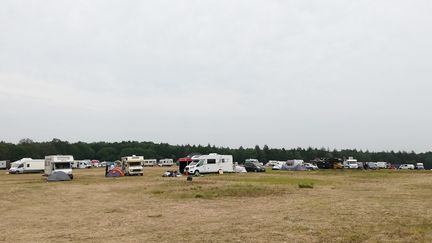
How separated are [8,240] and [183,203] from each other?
1073 cm

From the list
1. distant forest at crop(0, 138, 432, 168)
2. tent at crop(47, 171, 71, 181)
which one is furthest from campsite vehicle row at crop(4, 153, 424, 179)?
→ distant forest at crop(0, 138, 432, 168)

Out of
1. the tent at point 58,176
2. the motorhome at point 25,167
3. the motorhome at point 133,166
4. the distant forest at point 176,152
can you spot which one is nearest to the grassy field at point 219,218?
the tent at point 58,176

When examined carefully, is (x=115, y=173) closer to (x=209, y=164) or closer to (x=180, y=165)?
(x=180, y=165)

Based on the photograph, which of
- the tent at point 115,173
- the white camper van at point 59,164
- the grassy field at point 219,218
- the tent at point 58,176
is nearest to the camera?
the grassy field at point 219,218

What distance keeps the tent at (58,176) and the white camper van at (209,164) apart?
15.3 m

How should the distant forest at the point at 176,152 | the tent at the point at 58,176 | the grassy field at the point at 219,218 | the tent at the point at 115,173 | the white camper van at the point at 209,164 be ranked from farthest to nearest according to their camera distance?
the distant forest at the point at 176,152
the tent at the point at 115,173
the white camper van at the point at 209,164
the tent at the point at 58,176
the grassy field at the point at 219,218

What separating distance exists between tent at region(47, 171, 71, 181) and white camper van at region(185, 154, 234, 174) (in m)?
15.3

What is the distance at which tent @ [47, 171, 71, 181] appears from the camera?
48.8 m

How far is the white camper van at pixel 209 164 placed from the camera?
2239 inches

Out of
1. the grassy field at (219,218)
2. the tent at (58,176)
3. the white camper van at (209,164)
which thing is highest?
the white camper van at (209,164)

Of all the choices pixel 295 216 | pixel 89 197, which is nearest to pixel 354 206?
pixel 295 216

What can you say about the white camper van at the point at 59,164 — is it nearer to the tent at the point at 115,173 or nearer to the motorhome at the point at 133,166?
the tent at the point at 115,173

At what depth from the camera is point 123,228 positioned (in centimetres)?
1600

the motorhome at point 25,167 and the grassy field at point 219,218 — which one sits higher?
the motorhome at point 25,167
